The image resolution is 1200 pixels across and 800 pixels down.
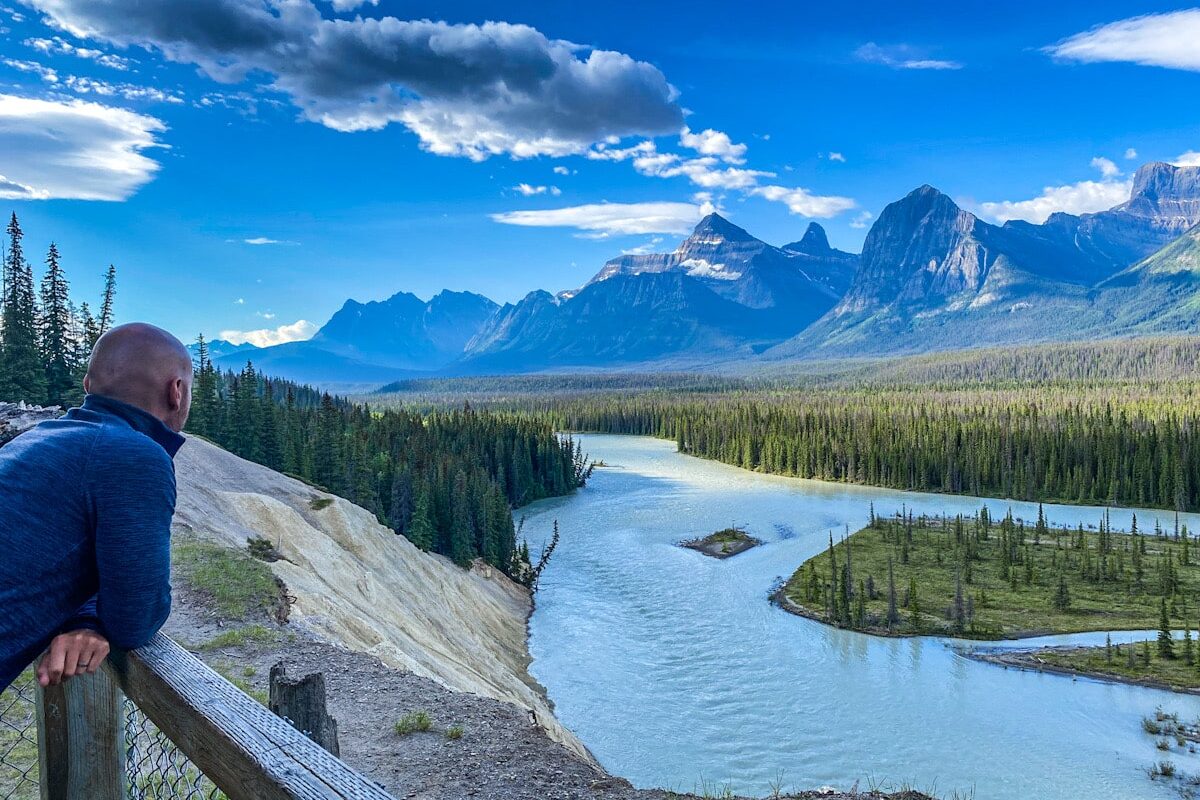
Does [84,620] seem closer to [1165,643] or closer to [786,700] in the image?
[786,700]

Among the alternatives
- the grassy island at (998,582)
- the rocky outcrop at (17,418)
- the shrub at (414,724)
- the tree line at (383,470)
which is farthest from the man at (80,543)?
the tree line at (383,470)

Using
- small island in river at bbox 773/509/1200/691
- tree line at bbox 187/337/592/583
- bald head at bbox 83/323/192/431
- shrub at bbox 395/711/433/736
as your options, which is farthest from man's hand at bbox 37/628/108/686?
tree line at bbox 187/337/592/583

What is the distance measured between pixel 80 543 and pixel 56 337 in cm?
8452

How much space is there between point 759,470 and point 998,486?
41.0m

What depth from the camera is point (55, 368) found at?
7144 centimetres

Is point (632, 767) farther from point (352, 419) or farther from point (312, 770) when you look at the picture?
point (352, 419)

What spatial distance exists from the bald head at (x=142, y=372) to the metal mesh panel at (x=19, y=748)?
7.12 meters

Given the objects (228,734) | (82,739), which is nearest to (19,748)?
(82,739)

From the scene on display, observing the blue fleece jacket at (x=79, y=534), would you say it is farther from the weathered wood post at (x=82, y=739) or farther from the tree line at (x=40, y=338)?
the tree line at (x=40, y=338)

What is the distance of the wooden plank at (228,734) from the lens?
3.32 metres

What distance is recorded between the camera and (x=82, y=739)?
14.6 ft

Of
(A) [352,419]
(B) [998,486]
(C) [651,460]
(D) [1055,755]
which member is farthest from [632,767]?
(C) [651,460]

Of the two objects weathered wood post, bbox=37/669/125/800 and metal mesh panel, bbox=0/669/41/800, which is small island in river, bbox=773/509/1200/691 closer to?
metal mesh panel, bbox=0/669/41/800

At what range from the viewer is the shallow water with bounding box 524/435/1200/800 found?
32.6m
